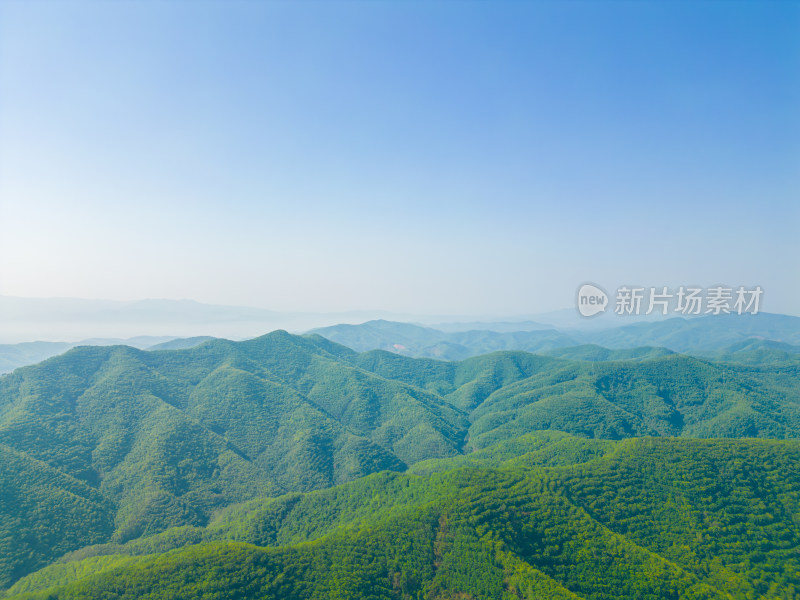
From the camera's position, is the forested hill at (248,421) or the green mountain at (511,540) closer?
the green mountain at (511,540)

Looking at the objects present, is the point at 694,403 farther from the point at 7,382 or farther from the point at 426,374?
the point at 7,382

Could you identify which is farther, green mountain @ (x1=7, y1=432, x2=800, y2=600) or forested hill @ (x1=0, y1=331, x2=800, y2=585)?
forested hill @ (x1=0, y1=331, x2=800, y2=585)

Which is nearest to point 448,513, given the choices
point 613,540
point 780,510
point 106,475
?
point 613,540

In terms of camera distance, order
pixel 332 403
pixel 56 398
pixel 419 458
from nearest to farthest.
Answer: pixel 56 398 < pixel 419 458 < pixel 332 403

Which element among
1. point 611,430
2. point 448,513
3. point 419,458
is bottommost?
point 419,458
